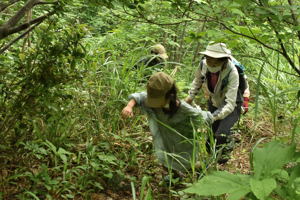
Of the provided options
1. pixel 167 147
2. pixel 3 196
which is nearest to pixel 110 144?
pixel 167 147

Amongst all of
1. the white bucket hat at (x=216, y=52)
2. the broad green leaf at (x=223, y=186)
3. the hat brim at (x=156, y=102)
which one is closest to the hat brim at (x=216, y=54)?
the white bucket hat at (x=216, y=52)

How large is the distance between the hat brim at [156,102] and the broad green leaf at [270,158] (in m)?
1.79

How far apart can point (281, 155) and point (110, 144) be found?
8.49 ft

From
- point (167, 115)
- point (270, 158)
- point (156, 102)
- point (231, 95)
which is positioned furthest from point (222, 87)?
point (270, 158)

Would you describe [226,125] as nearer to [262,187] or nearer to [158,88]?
[158,88]

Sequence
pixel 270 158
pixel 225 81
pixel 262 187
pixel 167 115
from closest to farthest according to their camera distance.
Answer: pixel 262 187 → pixel 270 158 → pixel 167 115 → pixel 225 81

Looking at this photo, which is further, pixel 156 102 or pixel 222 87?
pixel 222 87

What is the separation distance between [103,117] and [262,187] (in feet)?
9.97

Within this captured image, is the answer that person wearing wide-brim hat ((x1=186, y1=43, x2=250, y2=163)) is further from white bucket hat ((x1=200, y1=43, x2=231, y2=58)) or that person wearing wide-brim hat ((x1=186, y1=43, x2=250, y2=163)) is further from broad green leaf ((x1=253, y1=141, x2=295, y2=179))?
broad green leaf ((x1=253, y1=141, x2=295, y2=179))

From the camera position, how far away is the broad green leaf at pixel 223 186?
1357 millimetres

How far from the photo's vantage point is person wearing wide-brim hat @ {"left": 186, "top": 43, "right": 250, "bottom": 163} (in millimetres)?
3953

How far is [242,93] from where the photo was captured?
4.32 m

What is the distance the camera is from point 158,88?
10.6ft

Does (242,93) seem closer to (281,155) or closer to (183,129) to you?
(183,129)
